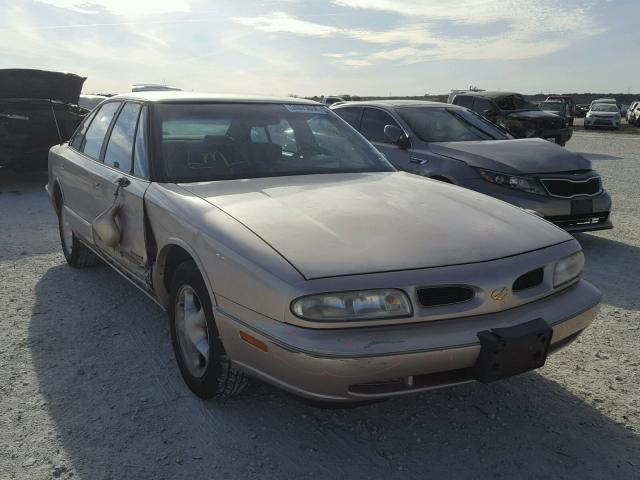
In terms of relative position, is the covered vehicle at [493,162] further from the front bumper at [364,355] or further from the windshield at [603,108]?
the windshield at [603,108]

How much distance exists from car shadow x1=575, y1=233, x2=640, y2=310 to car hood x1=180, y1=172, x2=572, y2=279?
1.87 metres

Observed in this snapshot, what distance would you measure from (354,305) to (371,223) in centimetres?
55

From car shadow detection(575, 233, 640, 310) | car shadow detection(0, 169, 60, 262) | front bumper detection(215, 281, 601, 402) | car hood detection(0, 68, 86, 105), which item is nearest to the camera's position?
front bumper detection(215, 281, 601, 402)

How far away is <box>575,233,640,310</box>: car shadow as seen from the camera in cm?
439

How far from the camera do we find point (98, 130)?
14.7ft

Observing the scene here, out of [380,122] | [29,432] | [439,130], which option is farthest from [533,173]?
[29,432]

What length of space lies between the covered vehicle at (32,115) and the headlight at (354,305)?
8165mm

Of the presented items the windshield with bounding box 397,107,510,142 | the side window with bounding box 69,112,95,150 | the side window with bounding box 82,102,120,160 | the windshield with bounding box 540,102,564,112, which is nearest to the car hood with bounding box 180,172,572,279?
the side window with bounding box 82,102,120,160

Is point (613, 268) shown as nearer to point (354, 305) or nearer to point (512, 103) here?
point (354, 305)

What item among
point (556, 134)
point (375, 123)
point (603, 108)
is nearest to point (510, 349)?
point (375, 123)

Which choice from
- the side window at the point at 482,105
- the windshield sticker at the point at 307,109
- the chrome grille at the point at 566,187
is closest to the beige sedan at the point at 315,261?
the windshield sticker at the point at 307,109

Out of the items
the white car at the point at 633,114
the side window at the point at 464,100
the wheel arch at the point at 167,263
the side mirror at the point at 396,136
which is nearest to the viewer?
the wheel arch at the point at 167,263

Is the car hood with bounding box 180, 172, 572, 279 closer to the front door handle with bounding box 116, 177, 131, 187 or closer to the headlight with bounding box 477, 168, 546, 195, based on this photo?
the front door handle with bounding box 116, 177, 131, 187

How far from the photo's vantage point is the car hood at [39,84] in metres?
10.0
